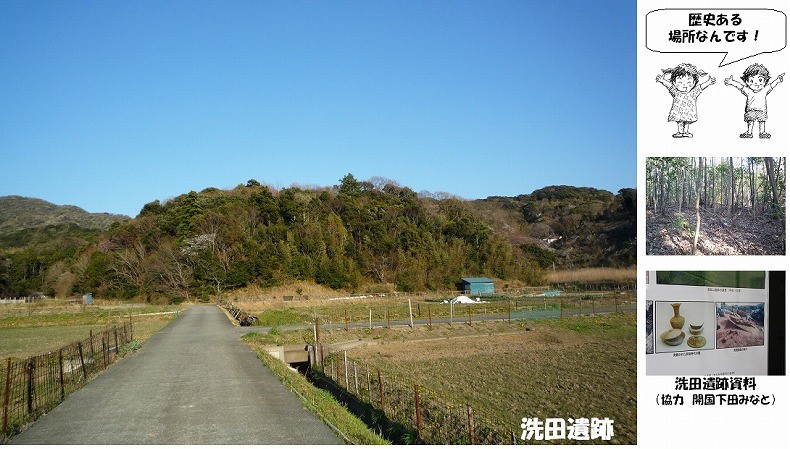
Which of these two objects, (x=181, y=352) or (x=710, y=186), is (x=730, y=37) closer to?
(x=710, y=186)

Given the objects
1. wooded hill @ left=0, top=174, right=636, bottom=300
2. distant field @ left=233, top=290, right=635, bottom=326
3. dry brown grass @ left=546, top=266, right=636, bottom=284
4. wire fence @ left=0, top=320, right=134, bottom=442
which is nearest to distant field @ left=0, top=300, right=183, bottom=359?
wire fence @ left=0, top=320, right=134, bottom=442

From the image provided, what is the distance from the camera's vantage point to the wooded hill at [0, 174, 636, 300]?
53438mm

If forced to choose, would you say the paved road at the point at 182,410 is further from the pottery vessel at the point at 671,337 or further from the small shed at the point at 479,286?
the small shed at the point at 479,286

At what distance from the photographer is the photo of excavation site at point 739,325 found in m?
3.99

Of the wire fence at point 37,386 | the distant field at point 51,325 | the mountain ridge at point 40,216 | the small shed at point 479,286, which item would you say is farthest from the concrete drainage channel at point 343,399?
the mountain ridge at point 40,216

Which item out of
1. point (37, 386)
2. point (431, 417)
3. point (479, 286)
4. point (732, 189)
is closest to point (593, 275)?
point (479, 286)

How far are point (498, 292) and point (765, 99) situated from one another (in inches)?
2250

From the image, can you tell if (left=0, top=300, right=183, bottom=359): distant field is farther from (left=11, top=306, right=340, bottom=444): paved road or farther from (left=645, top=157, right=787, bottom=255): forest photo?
(left=645, top=157, right=787, bottom=255): forest photo

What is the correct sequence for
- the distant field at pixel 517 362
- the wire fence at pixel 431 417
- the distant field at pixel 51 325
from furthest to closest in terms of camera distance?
the distant field at pixel 51 325 → the distant field at pixel 517 362 → the wire fence at pixel 431 417

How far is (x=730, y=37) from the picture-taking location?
4.25 m

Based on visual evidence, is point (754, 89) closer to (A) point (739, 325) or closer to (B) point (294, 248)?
(A) point (739, 325)

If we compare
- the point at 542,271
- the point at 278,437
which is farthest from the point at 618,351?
the point at 542,271

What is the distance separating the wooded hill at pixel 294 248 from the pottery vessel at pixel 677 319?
40.7m

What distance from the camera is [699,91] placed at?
13.6 feet
